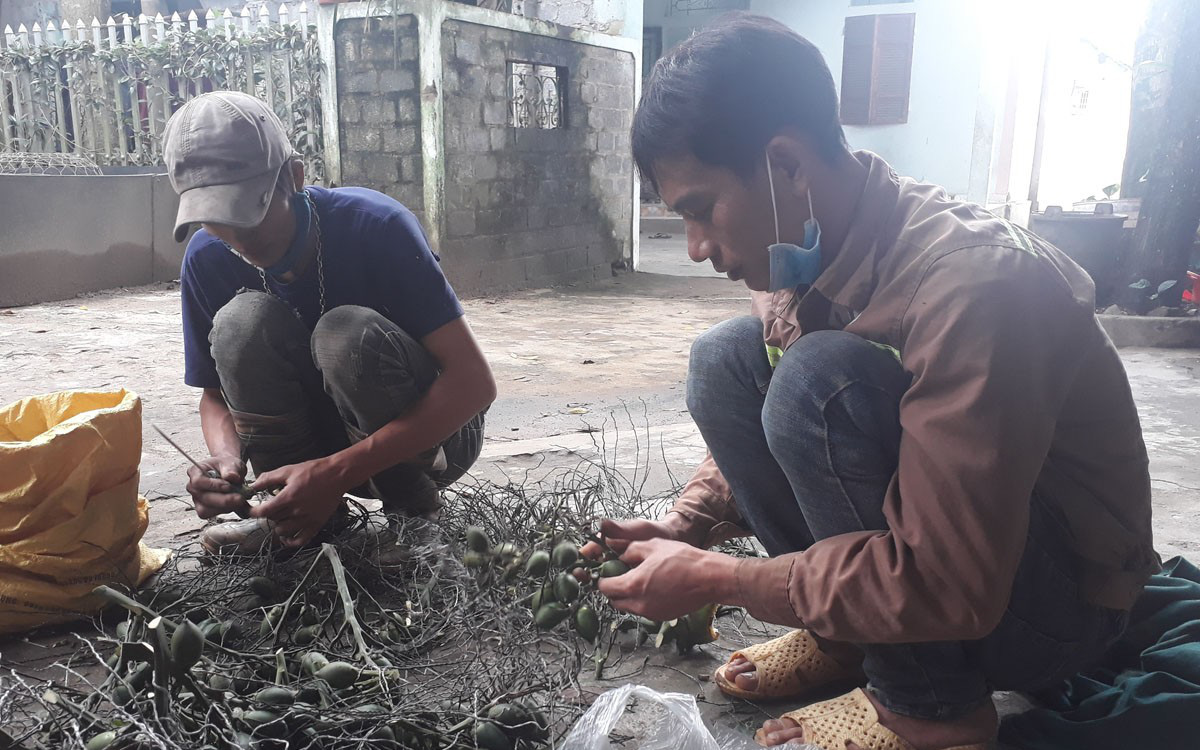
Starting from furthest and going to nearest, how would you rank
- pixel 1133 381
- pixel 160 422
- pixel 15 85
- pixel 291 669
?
1. pixel 15 85
2. pixel 1133 381
3. pixel 160 422
4. pixel 291 669

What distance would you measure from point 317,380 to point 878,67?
Answer: 1280 centimetres

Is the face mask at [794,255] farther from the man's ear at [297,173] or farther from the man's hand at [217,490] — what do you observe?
the man's hand at [217,490]

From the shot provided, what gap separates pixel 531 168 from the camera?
8164 mm

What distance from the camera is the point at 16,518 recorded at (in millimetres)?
1865

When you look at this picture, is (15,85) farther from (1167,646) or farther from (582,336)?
(1167,646)

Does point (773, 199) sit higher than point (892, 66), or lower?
lower

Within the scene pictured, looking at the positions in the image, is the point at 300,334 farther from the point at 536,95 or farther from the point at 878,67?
the point at 878,67

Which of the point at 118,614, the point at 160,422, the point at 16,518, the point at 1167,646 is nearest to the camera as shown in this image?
the point at 1167,646

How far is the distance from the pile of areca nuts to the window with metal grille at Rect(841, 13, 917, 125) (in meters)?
12.5

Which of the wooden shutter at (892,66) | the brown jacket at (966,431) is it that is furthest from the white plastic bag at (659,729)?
the wooden shutter at (892,66)

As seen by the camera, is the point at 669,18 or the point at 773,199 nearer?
the point at 773,199

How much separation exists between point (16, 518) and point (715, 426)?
1.39 metres

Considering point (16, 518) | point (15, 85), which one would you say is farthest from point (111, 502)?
point (15, 85)

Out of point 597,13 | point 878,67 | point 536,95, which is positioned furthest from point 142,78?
point 878,67
